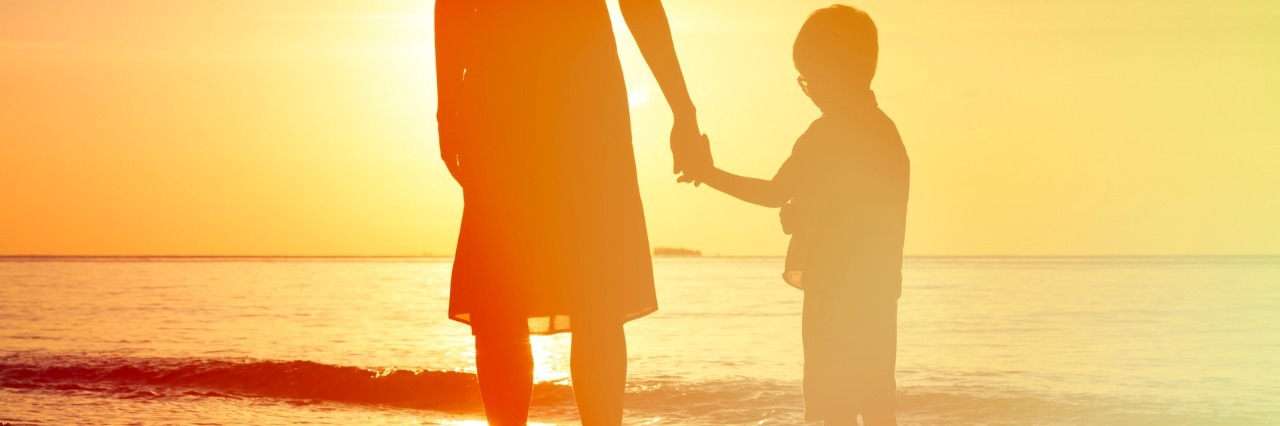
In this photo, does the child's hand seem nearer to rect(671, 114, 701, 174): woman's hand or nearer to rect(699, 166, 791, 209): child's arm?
rect(671, 114, 701, 174): woman's hand

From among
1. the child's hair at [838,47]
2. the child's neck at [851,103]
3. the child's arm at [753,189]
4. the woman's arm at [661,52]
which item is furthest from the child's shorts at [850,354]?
the woman's arm at [661,52]

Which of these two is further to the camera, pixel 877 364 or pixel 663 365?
pixel 663 365

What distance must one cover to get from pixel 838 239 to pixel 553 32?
1.14 meters

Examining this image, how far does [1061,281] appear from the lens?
32.5 meters

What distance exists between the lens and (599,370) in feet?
9.55

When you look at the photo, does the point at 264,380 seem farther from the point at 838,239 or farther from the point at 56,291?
the point at 56,291

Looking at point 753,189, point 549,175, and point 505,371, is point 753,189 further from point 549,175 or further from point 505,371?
point 505,371

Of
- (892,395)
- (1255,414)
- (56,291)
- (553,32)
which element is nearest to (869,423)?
(892,395)

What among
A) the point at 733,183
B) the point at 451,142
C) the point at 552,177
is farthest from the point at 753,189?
the point at 451,142

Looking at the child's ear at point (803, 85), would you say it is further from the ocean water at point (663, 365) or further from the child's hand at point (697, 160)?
the ocean water at point (663, 365)

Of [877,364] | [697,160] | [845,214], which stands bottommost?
[877,364]

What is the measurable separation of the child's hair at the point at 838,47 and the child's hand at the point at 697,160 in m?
0.61

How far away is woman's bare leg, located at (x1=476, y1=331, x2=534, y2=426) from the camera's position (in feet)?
9.82

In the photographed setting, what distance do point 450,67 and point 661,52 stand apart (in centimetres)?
57
